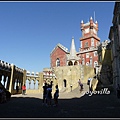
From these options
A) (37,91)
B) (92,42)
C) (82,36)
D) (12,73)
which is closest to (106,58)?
(37,91)

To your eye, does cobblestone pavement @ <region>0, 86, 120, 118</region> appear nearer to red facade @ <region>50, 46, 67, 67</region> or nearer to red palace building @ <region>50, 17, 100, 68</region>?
red palace building @ <region>50, 17, 100, 68</region>

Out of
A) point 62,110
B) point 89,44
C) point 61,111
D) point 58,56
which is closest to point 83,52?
point 89,44

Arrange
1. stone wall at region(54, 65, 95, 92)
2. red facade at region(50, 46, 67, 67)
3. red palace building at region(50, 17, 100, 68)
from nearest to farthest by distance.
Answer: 1. stone wall at region(54, 65, 95, 92)
2. red palace building at region(50, 17, 100, 68)
3. red facade at region(50, 46, 67, 67)

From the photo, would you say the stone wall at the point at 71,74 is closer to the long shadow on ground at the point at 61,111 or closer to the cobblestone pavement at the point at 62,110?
the cobblestone pavement at the point at 62,110

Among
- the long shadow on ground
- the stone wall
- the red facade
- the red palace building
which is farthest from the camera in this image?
the red facade

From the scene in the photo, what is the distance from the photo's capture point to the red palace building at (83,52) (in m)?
52.2

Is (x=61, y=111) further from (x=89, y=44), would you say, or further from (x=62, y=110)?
(x=89, y=44)

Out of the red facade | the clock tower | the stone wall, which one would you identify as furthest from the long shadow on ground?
the clock tower

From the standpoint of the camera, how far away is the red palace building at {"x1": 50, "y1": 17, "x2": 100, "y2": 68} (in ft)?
171

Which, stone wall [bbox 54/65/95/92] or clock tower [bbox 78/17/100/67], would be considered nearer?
stone wall [bbox 54/65/95/92]

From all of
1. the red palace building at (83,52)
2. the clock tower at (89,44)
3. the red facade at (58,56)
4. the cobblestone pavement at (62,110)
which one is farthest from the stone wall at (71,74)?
the cobblestone pavement at (62,110)

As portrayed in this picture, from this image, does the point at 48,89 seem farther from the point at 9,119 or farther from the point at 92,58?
the point at 92,58

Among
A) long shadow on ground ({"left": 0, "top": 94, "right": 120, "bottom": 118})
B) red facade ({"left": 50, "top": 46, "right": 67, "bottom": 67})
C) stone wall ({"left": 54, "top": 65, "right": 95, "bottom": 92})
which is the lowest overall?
long shadow on ground ({"left": 0, "top": 94, "right": 120, "bottom": 118})

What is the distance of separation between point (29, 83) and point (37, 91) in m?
2.19
